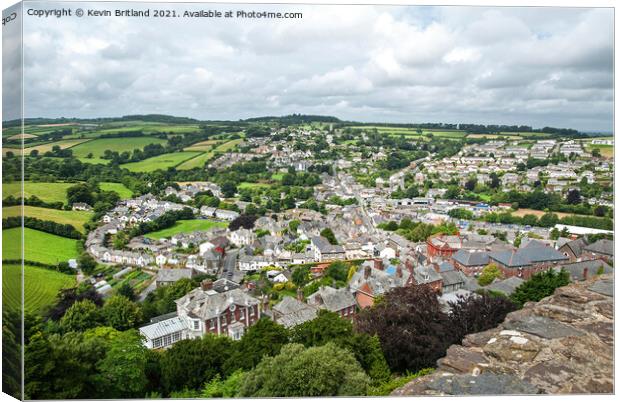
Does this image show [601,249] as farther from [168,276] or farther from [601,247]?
[168,276]

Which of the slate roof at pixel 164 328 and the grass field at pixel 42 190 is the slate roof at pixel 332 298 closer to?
the slate roof at pixel 164 328

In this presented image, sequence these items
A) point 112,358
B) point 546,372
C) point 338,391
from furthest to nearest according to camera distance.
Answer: point 112,358
point 338,391
point 546,372

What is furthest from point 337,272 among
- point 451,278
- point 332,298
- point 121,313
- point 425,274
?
point 121,313

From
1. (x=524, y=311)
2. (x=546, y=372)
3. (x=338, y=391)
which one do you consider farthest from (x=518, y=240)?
(x=338, y=391)

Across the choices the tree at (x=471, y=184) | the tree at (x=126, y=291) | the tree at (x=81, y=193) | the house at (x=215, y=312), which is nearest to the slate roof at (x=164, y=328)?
the house at (x=215, y=312)

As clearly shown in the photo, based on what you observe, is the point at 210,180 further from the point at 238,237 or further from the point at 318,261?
the point at 318,261

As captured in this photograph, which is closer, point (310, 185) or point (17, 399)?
point (17, 399)
